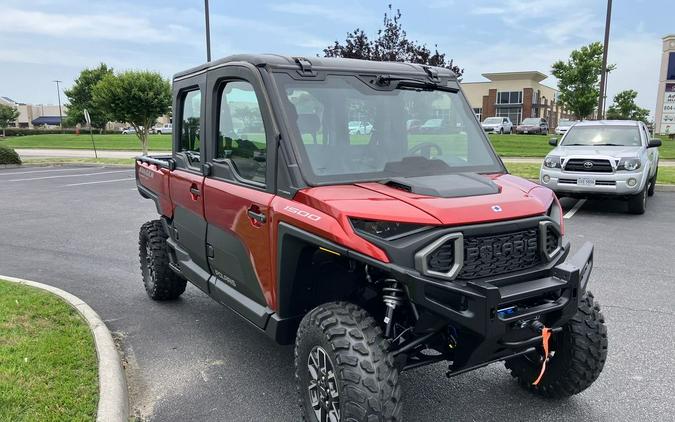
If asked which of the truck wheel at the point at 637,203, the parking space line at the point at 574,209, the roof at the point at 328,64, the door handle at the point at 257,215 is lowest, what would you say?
the parking space line at the point at 574,209

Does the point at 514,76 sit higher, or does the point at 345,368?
the point at 514,76

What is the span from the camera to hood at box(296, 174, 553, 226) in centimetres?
252

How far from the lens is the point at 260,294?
330 cm

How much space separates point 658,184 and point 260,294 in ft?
43.3

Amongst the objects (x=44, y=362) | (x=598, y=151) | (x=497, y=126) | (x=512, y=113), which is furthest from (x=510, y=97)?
(x=44, y=362)

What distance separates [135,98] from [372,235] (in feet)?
74.4

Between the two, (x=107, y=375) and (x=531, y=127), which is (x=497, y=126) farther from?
(x=107, y=375)

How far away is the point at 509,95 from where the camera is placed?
2904 inches

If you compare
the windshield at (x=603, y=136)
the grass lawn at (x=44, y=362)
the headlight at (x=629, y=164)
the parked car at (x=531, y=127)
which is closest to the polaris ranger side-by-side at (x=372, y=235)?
the grass lawn at (x=44, y=362)

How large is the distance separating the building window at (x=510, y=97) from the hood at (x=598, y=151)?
66761 millimetres

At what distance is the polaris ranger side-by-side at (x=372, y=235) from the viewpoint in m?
2.49

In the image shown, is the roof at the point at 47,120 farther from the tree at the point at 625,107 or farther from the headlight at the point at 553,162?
the headlight at the point at 553,162

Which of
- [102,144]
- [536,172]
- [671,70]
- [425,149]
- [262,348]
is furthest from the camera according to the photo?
[102,144]

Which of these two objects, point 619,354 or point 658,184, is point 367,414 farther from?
point 658,184
